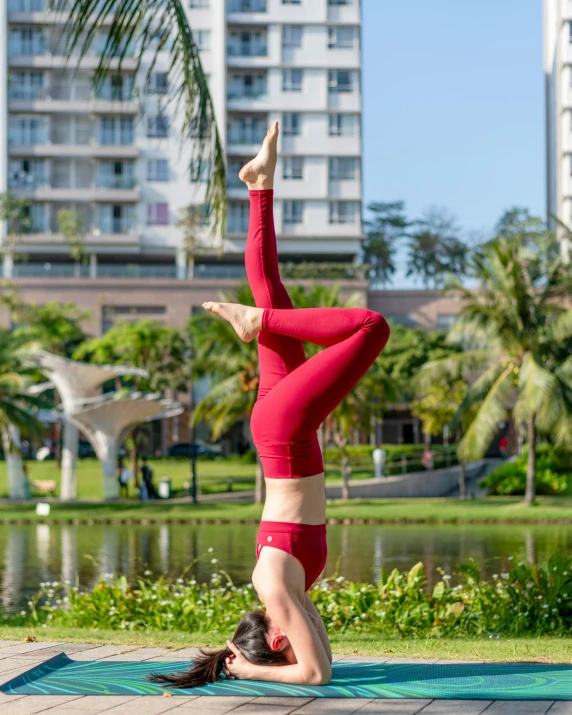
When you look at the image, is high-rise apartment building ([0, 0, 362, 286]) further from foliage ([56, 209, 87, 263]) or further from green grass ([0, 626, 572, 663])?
green grass ([0, 626, 572, 663])

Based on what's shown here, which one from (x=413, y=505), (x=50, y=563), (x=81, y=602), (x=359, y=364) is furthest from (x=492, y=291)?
(x=359, y=364)

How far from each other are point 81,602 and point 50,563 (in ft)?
30.6

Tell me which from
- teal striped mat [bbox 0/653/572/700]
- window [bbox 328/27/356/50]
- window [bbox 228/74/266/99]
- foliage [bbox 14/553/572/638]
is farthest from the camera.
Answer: window [bbox 328/27/356/50]

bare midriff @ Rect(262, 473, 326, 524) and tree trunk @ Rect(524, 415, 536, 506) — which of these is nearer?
bare midriff @ Rect(262, 473, 326, 524)

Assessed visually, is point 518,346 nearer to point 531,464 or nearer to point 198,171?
point 531,464

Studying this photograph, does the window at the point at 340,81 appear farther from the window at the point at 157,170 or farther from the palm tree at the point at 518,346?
the palm tree at the point at 518,346

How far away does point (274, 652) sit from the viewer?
583 cm

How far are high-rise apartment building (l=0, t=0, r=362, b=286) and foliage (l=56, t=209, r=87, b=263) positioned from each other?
6.76 ft

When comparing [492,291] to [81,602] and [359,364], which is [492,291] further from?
[359,364]

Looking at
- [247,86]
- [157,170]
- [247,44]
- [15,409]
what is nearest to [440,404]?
[15,409]

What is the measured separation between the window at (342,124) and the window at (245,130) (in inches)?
181

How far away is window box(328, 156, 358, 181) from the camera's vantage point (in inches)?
2844

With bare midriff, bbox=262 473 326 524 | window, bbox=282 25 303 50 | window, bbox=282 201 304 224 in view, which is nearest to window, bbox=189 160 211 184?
bare midriff, bbox=262 473 326 524

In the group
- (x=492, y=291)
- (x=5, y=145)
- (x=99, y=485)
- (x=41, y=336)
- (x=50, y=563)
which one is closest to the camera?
(x=50, y=563)
